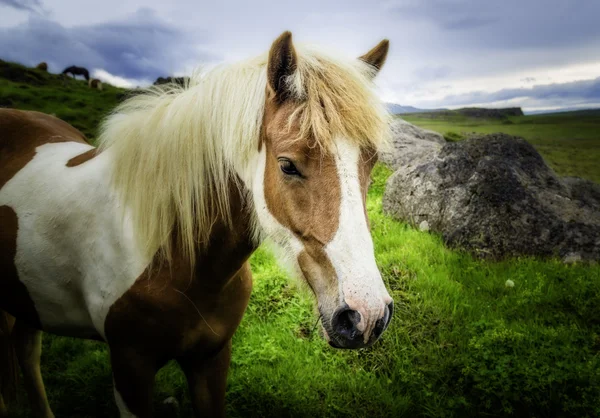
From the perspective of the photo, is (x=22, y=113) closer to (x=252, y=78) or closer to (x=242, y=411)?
(x=252, y=78)

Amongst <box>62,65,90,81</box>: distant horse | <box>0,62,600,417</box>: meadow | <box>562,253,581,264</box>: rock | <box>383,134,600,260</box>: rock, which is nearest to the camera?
<box>0,62,600,417</box>: meadow

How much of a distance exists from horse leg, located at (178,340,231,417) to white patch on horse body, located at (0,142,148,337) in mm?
665

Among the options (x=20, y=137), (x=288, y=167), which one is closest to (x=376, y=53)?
(x=288, y=167)

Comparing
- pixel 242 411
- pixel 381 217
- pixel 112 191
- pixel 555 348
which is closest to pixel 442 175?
pixel 381 217

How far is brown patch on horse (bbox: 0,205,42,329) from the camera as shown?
246 cm

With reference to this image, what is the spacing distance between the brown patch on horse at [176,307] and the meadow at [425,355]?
25.6 inches

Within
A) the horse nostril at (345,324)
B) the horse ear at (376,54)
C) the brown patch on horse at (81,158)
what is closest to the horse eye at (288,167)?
the horse nostril at (345,324)

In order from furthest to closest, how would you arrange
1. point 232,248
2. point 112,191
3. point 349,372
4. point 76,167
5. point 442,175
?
1. point 442,175
2. point 349,372
3. point 76,167
4. point 112,191
5. point 232,248

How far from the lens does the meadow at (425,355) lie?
108 inches

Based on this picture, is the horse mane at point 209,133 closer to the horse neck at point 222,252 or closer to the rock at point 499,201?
the horse neck at point 222,252

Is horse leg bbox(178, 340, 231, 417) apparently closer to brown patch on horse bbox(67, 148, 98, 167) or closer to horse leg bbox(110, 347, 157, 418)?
horse leg bbox(110, 347, 157, 418)

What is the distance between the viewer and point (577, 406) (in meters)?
2.48

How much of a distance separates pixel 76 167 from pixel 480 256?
4.31 meters

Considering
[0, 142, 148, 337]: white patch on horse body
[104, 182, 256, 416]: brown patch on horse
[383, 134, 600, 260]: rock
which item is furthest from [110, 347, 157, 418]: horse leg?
[383, 134, 600, 260]: rock
